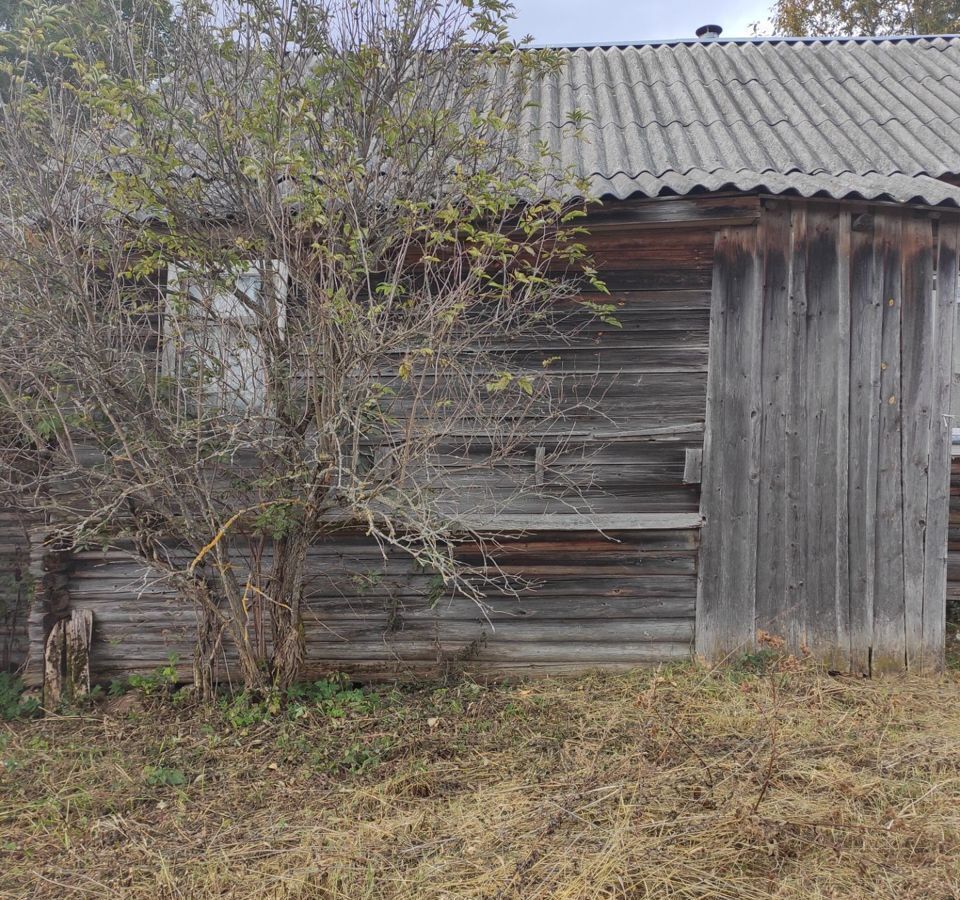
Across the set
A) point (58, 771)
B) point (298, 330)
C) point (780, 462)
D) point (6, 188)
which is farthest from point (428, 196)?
point (58, 771)

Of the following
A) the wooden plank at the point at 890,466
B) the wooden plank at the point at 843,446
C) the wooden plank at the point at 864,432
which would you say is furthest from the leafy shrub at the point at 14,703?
A: the wooden plank at the point at 890,466

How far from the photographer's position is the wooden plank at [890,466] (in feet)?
16.3

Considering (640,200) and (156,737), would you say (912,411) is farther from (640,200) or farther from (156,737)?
(156,737)

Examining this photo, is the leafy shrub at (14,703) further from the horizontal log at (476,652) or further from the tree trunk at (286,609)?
the tree trunk at (286,609)

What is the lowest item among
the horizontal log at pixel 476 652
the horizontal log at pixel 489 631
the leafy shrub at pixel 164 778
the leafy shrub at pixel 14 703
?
the leafy shrub at pixel 14 703

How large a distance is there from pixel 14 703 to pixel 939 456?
6.14 metres

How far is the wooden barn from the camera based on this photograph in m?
4.97

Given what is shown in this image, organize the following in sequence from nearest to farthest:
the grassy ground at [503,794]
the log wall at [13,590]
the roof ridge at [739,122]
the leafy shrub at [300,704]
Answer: the grassy ground at [503,794] < the leafy shrub at [300,704] < the log wall at [13,590] < the roof ridge at [739,122]

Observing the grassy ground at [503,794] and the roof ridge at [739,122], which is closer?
the grassy ground at [503,794]

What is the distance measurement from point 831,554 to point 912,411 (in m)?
1.08

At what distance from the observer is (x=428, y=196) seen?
4.12m

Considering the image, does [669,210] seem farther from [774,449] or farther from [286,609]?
[286,609]

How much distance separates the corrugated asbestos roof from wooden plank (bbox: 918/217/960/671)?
460 mm

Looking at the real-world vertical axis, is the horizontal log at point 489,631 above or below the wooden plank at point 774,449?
below
